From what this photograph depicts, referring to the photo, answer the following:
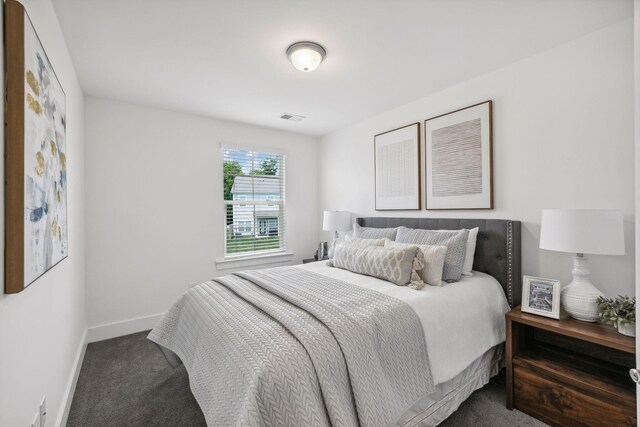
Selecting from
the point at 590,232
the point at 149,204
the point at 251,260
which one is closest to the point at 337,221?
the point at 251,260

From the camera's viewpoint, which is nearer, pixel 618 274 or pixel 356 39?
pixel 618 274

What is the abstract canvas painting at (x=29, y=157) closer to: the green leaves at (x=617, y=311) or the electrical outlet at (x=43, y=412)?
the electrical outlet at (x=43, y=412)

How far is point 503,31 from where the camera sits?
193cm

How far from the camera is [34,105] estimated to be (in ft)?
3.93

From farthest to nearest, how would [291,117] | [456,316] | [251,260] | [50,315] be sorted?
[251,260] → [291,117] → [456,316] → [50,315]

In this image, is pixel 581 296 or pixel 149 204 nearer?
pixel 581 296

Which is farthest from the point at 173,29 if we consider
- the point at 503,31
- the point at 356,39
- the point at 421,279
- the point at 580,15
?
the point at 580,15

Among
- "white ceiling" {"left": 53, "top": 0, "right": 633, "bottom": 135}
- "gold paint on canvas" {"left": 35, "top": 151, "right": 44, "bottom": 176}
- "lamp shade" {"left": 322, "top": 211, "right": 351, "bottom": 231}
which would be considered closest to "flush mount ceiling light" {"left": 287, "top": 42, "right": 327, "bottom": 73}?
"white ceiling" {"left": 53, "top": 0, "right": 633, "bottom": 135}

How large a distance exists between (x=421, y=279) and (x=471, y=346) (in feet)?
→ 1.71

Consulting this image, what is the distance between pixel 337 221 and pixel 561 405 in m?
2.57

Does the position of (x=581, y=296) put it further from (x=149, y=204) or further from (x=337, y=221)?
(x=149, y=204)

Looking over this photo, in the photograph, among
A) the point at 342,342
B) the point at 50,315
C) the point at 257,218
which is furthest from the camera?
the point at 257,218

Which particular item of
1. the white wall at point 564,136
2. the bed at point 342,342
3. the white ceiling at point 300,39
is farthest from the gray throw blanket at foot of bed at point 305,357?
the white ceiling at point 300,39

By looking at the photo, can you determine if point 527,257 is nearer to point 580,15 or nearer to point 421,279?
point 421,279
